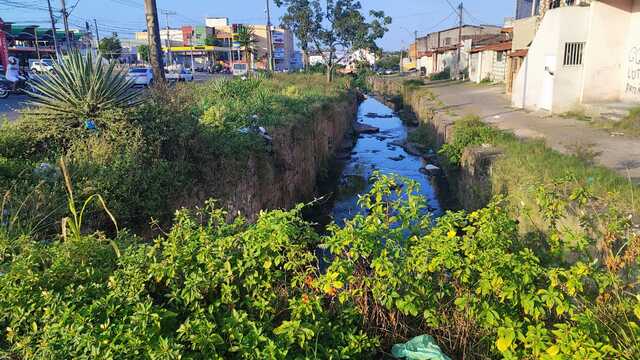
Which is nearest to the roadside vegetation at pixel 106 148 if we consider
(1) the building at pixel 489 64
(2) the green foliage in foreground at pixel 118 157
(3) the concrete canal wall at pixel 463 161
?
(2) the green foliage in foreground at pixel 118 157

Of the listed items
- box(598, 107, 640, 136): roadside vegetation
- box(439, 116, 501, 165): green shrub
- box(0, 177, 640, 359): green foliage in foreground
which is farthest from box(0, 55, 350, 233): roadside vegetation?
box(598, 107, 640, 136): roadside vegetation

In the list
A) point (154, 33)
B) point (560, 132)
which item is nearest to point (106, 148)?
point (154, 33)

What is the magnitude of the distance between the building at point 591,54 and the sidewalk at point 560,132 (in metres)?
1.23

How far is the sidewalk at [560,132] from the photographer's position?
9.35m

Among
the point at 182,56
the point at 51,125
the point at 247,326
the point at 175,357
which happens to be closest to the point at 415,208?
the point at 247,326

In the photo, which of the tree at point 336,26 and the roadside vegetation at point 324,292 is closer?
the roadside vegetation at point 324,292

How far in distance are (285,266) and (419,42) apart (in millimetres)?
78306

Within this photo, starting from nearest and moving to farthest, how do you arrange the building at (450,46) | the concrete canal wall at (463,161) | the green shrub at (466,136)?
the concrete canal wall at (463,161) → the green shrub at (466,136) → the building at (450,46)

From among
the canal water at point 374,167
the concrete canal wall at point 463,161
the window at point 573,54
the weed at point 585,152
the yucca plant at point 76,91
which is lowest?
the canal water at point 374,167

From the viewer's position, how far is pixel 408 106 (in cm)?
3256

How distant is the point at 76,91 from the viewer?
721 cm

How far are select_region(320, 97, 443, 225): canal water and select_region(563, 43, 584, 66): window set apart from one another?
6.27 metres

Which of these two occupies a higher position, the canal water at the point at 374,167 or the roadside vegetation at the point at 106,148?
the roadside vegetation at the point at 106,148

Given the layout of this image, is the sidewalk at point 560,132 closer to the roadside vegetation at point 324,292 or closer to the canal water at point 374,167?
the canal water at point 374,167
